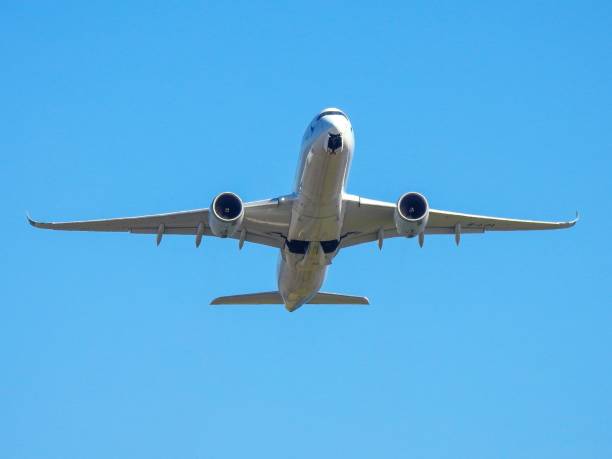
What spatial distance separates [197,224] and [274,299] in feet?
19.4

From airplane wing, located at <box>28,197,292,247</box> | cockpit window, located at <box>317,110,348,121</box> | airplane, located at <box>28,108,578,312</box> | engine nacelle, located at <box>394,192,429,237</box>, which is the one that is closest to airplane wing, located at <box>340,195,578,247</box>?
airplane, located at <box>28,108,578,312</box>

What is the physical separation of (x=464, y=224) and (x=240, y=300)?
9.87 metres

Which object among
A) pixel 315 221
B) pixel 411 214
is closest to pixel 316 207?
pixel 315 221

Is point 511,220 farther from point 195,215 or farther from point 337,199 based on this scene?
point 195,215

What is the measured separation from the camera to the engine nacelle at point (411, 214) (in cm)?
3597

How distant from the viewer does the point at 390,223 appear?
3866cm

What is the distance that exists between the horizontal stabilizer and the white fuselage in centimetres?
202

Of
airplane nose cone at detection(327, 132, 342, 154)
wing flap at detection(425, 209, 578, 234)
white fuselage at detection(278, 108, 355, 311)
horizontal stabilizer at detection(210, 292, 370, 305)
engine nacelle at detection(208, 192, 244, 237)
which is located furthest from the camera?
horizontal stabilizer at detection(210, 292, 370, 305)

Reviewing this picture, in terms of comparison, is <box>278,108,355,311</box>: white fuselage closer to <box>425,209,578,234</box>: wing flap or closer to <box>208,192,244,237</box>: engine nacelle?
<box>208,192,244,237</box>: engine nacelle

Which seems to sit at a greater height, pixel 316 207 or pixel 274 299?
pixel 316 207

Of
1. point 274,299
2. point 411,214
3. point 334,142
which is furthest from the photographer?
point 274,299

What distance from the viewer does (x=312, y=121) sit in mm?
35500

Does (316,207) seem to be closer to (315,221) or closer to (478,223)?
(315,221)

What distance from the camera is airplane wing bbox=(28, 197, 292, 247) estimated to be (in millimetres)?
37281
